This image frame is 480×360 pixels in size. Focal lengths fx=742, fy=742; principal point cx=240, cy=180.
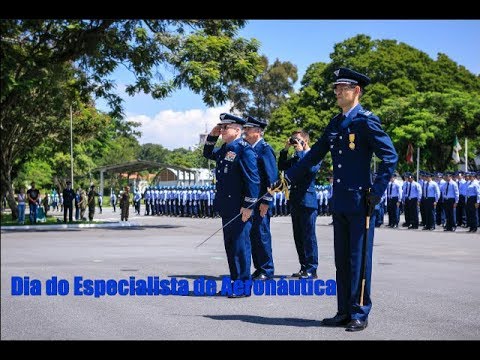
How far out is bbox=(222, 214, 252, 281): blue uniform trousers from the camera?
860 cm

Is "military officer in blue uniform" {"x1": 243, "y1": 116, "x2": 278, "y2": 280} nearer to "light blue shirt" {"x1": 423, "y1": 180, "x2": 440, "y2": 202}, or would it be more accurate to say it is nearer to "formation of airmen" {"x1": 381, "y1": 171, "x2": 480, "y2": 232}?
"formation of airmen" {"x1": 381, "y1": 171, "x2": 480, "y2": 232}

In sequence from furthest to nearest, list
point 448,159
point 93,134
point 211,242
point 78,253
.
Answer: point 448,159 → point 93,134 → point 211,242 → point 78,253

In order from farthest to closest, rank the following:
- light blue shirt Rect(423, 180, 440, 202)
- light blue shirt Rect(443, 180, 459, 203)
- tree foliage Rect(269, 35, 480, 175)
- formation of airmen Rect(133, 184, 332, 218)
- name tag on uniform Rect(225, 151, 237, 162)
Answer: tree foliage Rect(269, 35, 480, 175) → formation of airmen Rect(133, 184, 332, 218) → light blue shirt Rect(423, 180, 440, 202) → light blue shirt Rect(443, 180, 459, 203) → name tag on uniform Rect(225, 151, 237, 162)

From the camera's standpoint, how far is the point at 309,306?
795cm

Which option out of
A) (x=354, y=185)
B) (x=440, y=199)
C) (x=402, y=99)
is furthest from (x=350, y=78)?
(x=402, y=99)

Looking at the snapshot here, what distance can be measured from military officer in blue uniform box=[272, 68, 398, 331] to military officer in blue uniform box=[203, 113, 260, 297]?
191 centimetres

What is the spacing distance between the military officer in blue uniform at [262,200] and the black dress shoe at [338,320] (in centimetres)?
256

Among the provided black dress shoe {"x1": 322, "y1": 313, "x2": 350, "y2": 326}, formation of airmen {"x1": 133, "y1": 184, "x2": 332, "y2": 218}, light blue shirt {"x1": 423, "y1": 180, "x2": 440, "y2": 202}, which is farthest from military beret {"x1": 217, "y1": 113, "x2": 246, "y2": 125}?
formation of airmen {"x1": 133, "y1": 184, "x2": 332, "y2": 218}

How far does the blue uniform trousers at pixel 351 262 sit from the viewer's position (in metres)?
6.63

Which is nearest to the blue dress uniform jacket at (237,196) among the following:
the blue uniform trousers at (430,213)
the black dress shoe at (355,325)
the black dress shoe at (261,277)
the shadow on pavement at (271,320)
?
the black dress shoe at (261,277)

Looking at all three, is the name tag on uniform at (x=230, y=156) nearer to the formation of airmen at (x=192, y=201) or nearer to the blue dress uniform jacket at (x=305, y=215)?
the blue dress uniform jacket at (x=305, y=215)

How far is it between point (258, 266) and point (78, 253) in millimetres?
4751

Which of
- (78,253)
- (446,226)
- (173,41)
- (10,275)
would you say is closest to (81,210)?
(173,41)

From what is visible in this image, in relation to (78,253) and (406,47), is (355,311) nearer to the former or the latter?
(78,253)
